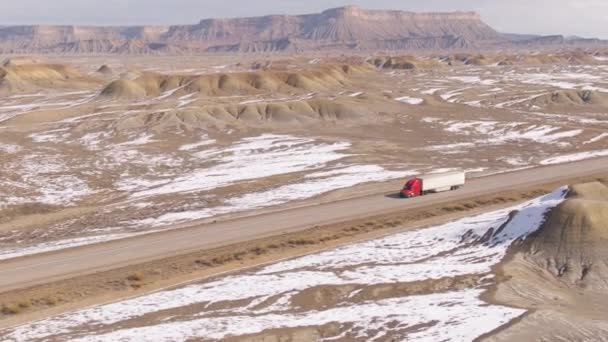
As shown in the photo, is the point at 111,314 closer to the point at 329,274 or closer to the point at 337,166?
the point at 329,274

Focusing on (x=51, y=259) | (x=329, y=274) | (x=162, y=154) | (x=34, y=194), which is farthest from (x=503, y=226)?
(x=162, y=154)

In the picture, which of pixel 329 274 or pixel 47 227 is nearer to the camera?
pixel 329 274

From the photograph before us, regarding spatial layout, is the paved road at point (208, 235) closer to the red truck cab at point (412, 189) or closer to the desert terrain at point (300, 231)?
the desert terrain at point (300, 231)

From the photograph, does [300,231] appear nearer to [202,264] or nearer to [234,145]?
[202,264]

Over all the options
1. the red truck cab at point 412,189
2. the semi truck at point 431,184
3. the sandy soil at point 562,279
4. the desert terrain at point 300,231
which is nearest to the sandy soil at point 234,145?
the desert terrain at point 300,231

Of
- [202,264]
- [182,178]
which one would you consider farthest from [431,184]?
[182,178]

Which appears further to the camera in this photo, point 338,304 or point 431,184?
point 431,184
